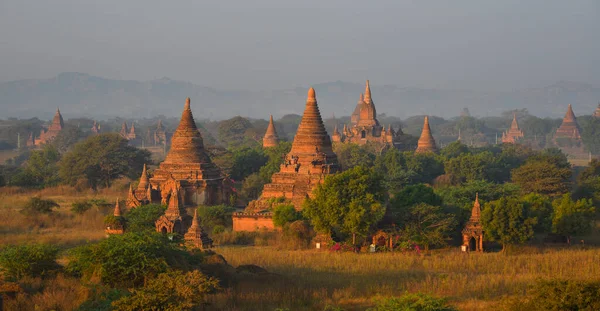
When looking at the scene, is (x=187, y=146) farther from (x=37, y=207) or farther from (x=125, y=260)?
(x=125, y=260)

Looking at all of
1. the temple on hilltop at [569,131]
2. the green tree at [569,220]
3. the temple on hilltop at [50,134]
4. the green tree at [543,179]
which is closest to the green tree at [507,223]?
the green tree at [569,220]

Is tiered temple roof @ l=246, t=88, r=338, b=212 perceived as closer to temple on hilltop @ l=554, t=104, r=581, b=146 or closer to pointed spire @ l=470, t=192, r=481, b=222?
pointed spire @ l=470, t=192, r=481, b=222

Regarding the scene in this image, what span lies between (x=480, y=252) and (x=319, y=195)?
699 cm

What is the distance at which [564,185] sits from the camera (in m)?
49.0

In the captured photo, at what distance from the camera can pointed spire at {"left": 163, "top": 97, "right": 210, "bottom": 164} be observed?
154 feet

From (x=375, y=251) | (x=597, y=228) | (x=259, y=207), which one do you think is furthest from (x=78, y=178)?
(x=597, y=228)

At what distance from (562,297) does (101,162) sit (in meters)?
44.4

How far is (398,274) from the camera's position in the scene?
28531mm

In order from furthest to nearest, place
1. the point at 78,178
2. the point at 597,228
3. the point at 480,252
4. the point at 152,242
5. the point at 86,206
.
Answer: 1. the point at 78,178
2. the point at 86,206
3. the point at 597,228
4. the point at 480,252
5. the point at 152,242

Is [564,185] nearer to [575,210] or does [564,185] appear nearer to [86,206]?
[575,210]

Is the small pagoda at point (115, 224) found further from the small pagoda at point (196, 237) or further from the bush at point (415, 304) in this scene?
the bush at point (415, 304)

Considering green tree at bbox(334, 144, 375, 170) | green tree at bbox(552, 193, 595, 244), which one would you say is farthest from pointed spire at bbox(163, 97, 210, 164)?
green tree at bbox(552, 193, 595, 244)

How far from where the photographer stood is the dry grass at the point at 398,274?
81.4ft

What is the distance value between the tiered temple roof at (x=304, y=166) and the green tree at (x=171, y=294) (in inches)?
731
